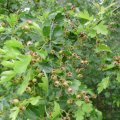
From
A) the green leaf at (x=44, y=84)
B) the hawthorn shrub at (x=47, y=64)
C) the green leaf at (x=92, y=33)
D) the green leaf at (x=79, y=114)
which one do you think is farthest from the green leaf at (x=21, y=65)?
the green leaf at (x=79, y=114)

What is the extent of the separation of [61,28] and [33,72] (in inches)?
11.9

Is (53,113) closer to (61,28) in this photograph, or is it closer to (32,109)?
(32,109)

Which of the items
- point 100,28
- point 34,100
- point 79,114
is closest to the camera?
point 34,100

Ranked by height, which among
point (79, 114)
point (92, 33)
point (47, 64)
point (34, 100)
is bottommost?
point (79, 114)

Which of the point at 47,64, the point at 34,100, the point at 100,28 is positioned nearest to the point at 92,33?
the point at 100,28

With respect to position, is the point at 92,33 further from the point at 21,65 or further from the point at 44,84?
the point at 21,65

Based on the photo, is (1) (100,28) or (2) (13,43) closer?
(2) (13,43)

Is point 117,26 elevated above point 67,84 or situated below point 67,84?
above

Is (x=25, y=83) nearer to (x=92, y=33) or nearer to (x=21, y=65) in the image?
(x=21, y=65)

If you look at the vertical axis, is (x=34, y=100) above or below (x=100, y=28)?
below

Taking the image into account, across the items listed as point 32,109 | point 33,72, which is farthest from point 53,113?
point 33,72

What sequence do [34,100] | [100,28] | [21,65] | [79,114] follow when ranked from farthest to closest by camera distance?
[79,114], [100,28], [34,100], [21,65]

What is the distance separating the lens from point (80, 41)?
1.90m

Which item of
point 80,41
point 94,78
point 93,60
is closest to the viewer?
point 80,41
